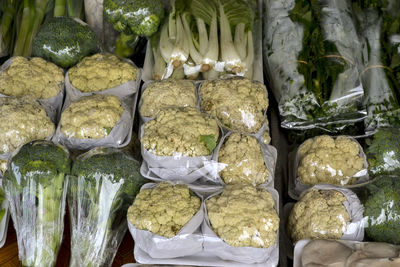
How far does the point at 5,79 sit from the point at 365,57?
199 centimetres

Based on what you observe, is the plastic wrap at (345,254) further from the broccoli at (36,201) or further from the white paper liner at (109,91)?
the white paper liner at (109,91)

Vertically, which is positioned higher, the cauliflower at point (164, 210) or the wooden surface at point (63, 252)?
the cauliflower at point (164, 210)

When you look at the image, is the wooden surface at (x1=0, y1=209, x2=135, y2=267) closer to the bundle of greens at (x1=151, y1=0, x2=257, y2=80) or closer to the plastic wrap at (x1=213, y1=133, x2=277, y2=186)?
the plastic wrap at (x1=213, y1=133, x2=277, y2=186)

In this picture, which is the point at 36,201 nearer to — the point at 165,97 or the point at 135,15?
the point at 165,97

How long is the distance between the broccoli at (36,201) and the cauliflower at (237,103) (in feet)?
2.45

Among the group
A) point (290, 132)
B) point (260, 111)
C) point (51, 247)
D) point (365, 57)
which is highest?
point (365, 57)

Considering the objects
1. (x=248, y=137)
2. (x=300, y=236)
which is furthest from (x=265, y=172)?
(x=300, y=236)

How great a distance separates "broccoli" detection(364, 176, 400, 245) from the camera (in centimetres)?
173

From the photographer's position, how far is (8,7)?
2.66m

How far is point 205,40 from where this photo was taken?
2.43 meters

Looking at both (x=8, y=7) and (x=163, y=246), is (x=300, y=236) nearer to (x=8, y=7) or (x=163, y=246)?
(x=163, y=246)

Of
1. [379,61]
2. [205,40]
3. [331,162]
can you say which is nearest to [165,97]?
A: [205,40]

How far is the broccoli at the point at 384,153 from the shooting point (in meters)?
1.96

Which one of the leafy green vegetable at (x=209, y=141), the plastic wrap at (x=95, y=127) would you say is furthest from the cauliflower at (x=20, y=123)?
the leafy green vegetable at (x=209, y=141)
